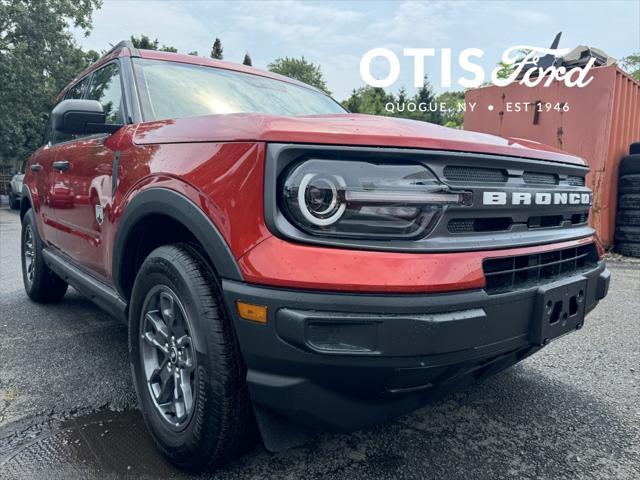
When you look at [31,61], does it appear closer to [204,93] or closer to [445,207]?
[204,93]

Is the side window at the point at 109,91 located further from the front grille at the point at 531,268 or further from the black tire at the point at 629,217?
the black tire at the point at 629,217

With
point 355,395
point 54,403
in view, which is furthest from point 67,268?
point 355,395

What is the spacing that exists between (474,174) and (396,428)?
46.7 inches

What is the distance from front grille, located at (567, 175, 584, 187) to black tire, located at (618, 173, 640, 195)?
573 centimetres

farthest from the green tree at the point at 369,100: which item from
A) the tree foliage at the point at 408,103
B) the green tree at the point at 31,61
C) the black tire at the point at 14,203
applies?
the black tire at the point at 14,203

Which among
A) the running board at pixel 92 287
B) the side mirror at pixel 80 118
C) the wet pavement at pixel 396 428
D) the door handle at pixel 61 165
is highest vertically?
the side mirror at pixel 80 118

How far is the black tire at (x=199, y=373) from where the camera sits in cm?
158

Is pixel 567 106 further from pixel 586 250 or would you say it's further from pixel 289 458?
pixel 289 458

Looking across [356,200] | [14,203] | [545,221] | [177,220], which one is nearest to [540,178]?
[545,221]

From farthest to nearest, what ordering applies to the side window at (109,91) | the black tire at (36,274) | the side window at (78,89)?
1. the black tire at (36,274)
2. the side window at (78,89)
3. the side window at (109,91)

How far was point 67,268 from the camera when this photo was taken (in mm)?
3096

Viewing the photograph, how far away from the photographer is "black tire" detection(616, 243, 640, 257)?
7.06 meters

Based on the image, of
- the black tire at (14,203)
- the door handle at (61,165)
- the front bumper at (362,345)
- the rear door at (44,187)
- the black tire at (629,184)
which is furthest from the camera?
the black tire at (14,203)

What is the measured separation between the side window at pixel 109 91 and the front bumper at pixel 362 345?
161 centimetres
